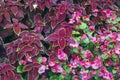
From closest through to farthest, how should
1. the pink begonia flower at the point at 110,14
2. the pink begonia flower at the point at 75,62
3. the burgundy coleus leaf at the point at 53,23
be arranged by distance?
the pink begonia flower at the point at 75,62
the burgundy coleus leaf at the point at 53,23
the pink begonia flower at the point at 110,14

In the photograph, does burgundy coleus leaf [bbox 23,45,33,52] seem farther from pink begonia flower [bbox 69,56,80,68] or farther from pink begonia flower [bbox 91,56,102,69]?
pink begonia flower [bbox 91,56,102,69]

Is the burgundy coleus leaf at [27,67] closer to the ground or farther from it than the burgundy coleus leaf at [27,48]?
closer to the ground

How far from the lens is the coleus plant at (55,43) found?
2.22m

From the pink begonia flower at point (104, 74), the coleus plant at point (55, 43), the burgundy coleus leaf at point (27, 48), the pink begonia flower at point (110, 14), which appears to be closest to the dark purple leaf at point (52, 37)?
the coleus plant at point (55, 43)

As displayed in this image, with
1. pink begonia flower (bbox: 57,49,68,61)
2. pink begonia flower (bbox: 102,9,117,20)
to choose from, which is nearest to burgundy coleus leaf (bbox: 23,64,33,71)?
pink begonia flower (bbox: 57,49,68,61)

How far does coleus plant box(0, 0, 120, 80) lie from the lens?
7.27 ft

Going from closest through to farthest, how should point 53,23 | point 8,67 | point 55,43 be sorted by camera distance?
point 8,67, point 55,43, point 53,23

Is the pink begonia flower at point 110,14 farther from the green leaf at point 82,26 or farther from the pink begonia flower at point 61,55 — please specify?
the pink begonia flower at point 61,55

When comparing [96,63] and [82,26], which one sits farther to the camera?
[82,26]

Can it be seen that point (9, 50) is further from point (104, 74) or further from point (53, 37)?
point (104, 74)

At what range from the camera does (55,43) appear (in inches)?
89.4

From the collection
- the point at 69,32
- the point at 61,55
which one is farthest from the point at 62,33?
the point at 61,55

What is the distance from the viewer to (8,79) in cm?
217

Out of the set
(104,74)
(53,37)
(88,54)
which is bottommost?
(104,74)
